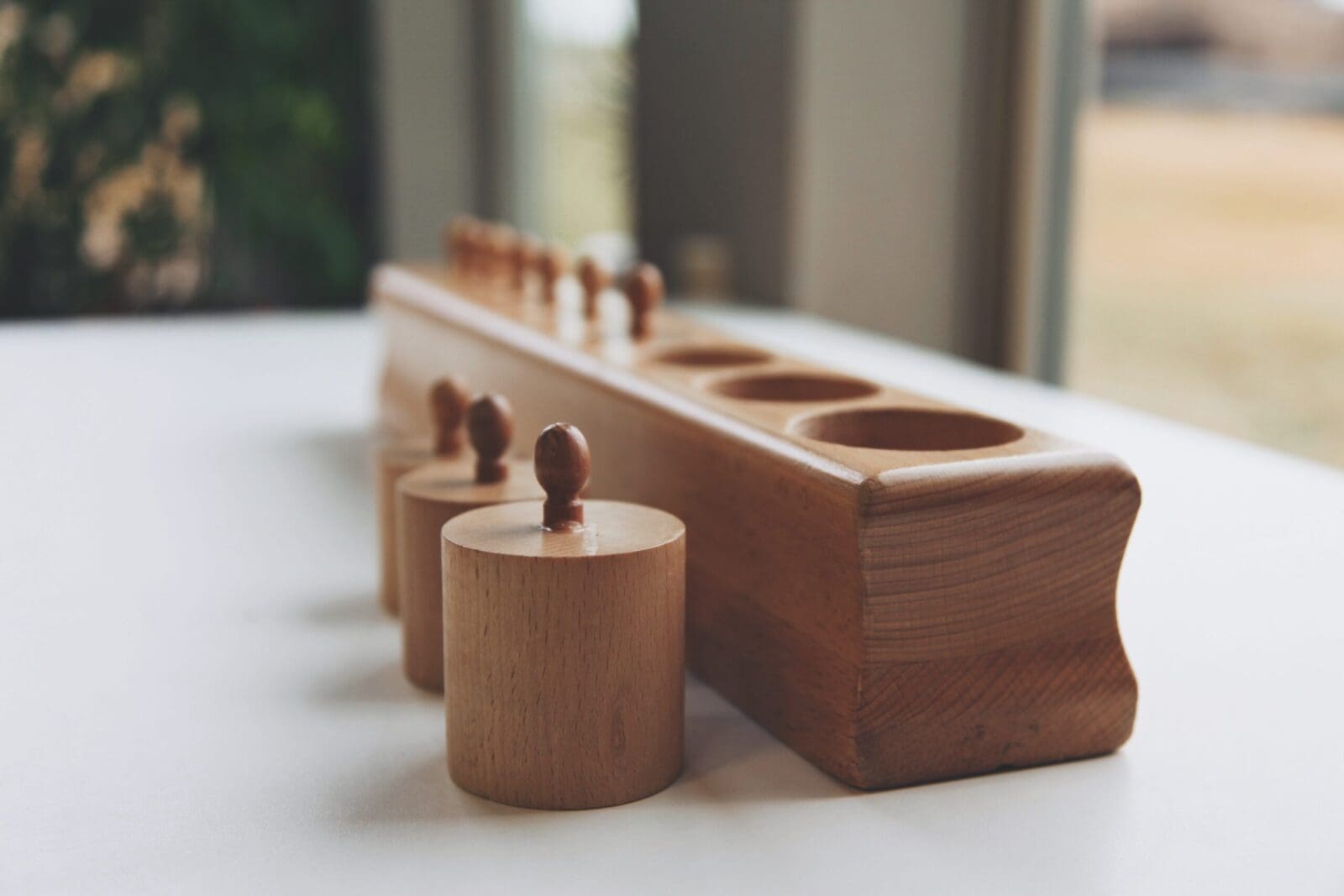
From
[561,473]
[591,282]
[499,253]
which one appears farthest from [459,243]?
[561,473]

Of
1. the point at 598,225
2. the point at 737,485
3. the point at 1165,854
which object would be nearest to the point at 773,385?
the point at 737,485

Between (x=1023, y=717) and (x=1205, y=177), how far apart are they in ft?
4.80

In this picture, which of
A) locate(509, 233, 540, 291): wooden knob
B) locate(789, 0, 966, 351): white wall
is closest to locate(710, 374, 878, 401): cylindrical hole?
locate(509, 233, 540, 291): wooden knob

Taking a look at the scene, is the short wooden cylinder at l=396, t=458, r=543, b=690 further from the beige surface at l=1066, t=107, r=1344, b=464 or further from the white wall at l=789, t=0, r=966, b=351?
the white wall at l=789, t=0, r=966, b=351

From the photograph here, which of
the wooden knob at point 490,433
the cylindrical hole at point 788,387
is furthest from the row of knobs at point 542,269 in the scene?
the wooden knob at point 490,433

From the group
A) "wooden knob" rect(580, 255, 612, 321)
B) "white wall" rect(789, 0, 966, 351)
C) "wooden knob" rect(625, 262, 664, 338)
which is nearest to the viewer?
"wooden knob" rect(625, 262, 664, 338)

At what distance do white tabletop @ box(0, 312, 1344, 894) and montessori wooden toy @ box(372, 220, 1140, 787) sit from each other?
0.03 meters

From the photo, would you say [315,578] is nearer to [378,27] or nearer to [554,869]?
[554,869]

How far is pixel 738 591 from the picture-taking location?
2.70ft

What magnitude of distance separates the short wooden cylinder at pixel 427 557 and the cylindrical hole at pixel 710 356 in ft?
0.82

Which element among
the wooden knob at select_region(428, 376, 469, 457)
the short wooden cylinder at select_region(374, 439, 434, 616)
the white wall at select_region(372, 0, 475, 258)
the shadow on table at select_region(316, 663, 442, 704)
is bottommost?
the shadow on table at select_region(316, 663, 442, 704)

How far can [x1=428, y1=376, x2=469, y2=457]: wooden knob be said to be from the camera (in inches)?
39.8

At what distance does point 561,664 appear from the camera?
69 cm

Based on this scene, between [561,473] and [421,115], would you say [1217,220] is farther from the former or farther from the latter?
[421,115]
